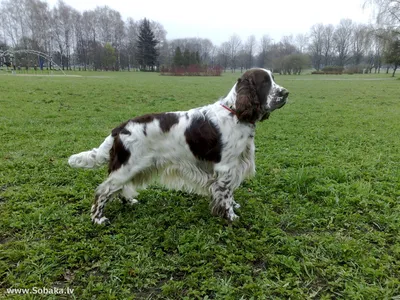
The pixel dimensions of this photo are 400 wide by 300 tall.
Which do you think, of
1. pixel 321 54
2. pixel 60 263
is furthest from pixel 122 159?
pixel 321 54

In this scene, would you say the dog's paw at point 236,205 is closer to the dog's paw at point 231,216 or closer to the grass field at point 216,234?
the grass field at point 216,234

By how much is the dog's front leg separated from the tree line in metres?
56.3

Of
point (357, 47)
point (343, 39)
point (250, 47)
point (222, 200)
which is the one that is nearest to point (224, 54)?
point (250, 47)

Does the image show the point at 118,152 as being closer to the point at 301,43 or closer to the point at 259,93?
the point at 259,93

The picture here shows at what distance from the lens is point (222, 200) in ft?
10.9

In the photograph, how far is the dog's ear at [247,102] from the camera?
3146 mm

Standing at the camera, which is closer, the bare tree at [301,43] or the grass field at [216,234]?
the grass field at [216,234]

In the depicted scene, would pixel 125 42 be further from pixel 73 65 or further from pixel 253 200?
pixel 253 200

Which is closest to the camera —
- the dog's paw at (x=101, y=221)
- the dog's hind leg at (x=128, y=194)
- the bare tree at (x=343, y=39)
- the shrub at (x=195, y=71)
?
the dog's paw at (x=101, y=221)

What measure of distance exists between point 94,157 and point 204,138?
1.29m

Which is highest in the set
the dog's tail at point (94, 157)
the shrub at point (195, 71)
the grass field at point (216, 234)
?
the shrub at point (195, 71)

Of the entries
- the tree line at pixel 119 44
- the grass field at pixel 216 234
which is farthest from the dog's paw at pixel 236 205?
the tree line at pixel 119 44

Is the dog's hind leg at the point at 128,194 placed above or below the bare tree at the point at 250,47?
below

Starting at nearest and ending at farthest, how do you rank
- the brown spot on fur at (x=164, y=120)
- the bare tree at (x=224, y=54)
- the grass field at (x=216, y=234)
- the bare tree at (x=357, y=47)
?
the grass field at (x=216, y=234), the brown spot on fur at (x=164, y=120), the bare tree at (x=357, y=47), the bare tree at (x=224, y=54)
